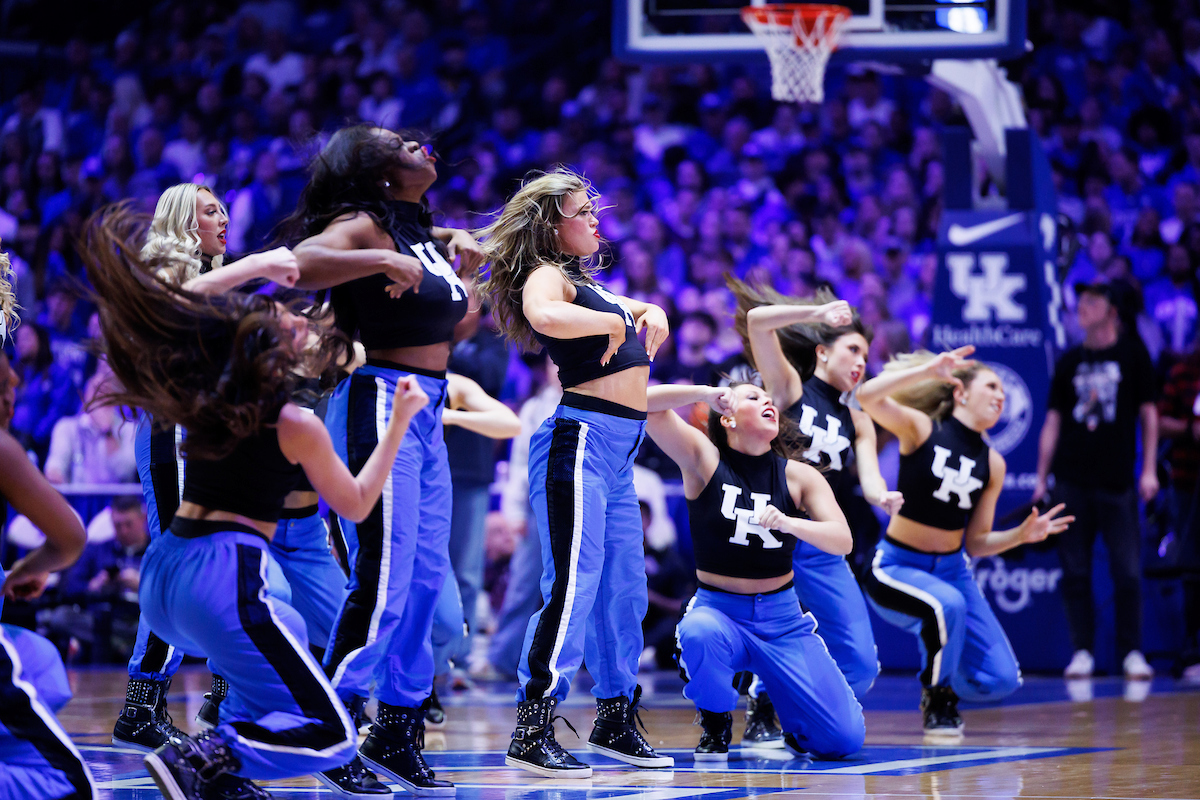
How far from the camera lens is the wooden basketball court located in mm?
4262

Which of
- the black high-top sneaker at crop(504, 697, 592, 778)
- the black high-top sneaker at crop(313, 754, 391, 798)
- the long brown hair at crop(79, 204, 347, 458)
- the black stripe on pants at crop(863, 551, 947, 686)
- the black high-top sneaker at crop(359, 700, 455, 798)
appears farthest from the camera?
the black stripe on pants at crop(863, 551, 947, 686)

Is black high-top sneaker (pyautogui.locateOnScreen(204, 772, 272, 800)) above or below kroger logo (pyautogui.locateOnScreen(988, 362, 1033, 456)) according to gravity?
below

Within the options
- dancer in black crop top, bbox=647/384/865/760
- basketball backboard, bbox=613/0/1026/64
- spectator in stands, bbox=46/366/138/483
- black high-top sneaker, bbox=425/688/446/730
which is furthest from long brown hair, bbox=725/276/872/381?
spectator in stands, bbox=46/366/138/483

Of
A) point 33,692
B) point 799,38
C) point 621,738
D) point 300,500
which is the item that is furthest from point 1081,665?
point 33,692

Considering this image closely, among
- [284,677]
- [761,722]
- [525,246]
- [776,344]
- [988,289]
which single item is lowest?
[761,722]

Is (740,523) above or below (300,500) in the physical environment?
below

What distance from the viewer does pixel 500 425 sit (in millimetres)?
6059

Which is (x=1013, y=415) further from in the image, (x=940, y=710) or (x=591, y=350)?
(x=591, y=350)

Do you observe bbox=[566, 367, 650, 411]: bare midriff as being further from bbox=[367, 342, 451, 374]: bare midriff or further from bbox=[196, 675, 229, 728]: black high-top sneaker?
bbox=[196, 675, 229, 728]: black high-top sneaker

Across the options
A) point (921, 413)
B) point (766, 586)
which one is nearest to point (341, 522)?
point (766, 586)

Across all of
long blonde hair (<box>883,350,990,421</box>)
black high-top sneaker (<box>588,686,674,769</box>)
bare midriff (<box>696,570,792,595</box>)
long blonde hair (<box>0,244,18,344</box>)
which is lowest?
black high-top sneaker (<box>588,686,674,769</box>)

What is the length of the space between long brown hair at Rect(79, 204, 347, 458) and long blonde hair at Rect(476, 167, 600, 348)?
150cm

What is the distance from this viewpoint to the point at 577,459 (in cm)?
463

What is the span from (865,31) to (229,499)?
245 inches
